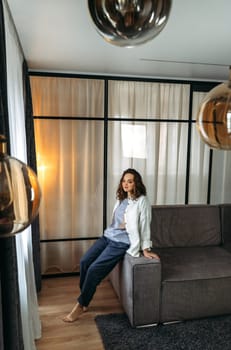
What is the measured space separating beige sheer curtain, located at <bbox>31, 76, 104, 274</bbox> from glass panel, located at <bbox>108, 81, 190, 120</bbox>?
183 millimetres

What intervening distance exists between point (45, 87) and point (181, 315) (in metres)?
2.60

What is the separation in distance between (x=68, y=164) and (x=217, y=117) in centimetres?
253

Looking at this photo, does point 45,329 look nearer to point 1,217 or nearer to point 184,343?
point 184,343

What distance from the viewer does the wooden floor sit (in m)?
2.46

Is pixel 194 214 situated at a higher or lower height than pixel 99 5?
lower

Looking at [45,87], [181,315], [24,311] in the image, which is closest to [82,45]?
[45,87]

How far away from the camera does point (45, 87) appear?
11.2 ft

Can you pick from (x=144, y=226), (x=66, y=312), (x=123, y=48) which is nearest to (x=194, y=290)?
(x=144, y=226)

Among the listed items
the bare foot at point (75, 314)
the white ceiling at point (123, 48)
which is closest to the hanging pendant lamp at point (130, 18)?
the white ceiling at point (123, 48)

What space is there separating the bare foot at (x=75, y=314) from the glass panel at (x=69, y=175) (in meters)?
1.01

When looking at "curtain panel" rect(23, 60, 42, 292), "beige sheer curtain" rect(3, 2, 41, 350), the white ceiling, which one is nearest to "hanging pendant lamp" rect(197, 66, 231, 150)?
the white ceiling

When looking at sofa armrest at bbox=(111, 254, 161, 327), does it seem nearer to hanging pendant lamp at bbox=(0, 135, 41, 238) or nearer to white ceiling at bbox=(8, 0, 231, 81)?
white ceiling at bbox=(8, 0, 231, 81)

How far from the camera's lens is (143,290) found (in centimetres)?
262

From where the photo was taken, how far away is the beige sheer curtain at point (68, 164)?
11.4 feet
